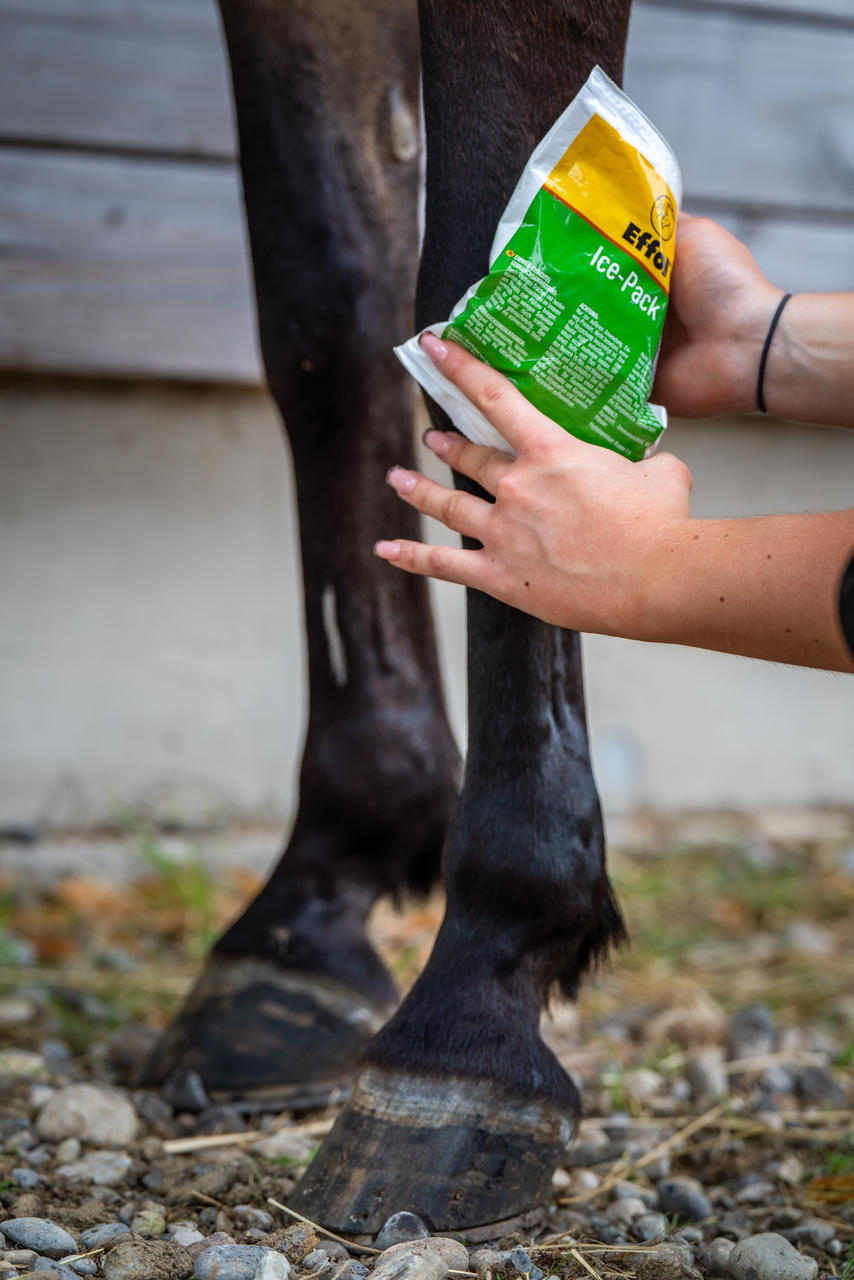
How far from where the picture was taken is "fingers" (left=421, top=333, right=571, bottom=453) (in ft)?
2.26

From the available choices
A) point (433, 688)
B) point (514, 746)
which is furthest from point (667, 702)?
point (514, 746)

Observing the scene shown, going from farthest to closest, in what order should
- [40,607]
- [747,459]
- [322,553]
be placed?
[747,459] → [40,607] → [322,553]

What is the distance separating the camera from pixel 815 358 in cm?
87

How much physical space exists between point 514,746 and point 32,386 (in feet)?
3.90

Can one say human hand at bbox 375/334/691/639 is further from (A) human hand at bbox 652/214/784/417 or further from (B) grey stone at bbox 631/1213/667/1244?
(B) grey stone at bbox 631/1213/667/1244

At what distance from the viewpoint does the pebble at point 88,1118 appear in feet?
2.98

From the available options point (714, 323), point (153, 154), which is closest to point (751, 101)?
point (153, 154)

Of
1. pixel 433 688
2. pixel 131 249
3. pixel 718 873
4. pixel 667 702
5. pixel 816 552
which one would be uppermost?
pixel 131 249

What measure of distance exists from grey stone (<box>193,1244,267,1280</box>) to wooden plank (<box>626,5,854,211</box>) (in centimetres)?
157

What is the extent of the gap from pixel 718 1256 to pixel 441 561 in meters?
0.46

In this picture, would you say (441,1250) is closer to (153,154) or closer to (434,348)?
(434,348)

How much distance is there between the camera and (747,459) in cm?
192

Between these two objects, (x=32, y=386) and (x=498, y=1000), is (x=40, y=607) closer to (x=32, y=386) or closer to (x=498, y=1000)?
(x=32, y=386)

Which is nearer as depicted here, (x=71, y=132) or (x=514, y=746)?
(x=514, y=746)
